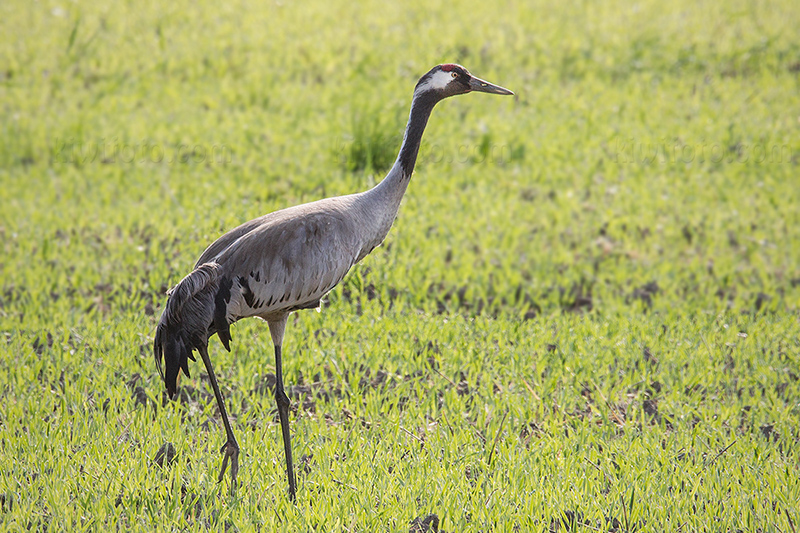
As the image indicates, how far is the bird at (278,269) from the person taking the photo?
13.5 feet

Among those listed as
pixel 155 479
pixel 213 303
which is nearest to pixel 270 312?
pixel 213 303

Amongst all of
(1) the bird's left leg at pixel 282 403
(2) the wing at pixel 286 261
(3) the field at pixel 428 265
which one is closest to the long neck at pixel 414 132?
(2) the wing at pixel 286 261

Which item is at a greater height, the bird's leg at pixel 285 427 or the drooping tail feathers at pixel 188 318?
the drooping tail feathers at pixel 188 318

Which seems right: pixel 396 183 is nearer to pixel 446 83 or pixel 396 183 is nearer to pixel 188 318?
pixel 446 83

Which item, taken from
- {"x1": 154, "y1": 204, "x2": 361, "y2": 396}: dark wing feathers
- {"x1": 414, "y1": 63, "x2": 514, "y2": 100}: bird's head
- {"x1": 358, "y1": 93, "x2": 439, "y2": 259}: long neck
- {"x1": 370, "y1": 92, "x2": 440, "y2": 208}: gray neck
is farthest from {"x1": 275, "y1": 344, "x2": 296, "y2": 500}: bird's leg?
{"x1": 414, "y1": 63, "x2": 514, "y2": 100}: bird's head

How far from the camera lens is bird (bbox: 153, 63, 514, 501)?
4.11 metres

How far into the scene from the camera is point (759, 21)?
13039mm

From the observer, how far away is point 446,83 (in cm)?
470

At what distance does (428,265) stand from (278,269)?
10.1 feet

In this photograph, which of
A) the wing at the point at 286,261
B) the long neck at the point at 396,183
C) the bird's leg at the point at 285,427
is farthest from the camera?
the long neck at the point at 396,183

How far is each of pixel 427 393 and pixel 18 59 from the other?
8751 millimetres

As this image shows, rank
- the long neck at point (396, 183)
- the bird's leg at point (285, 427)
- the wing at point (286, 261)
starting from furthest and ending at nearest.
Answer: the long neck at point (396, 183) < the wing at point (286, 261) < the bird's leg at point (285, 427)

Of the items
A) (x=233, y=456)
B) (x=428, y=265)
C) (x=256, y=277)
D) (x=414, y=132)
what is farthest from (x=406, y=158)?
(x=428, y=265)

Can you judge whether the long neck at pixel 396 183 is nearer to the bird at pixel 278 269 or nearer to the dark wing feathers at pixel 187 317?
the bird at pixel 278 269
